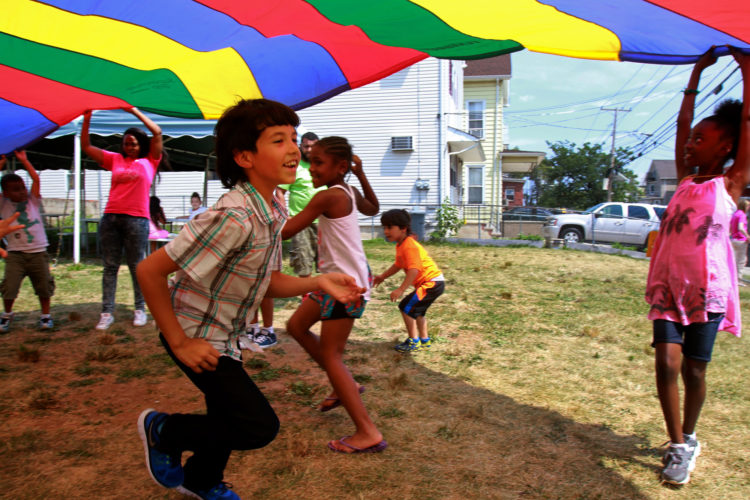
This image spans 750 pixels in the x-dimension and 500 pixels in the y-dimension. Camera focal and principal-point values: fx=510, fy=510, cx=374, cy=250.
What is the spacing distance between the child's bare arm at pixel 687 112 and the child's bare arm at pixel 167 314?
263 cm

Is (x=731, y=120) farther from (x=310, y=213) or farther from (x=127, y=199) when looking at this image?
(x=127, y=199)

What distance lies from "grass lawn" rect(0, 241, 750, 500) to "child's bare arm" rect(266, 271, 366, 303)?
3.22ft

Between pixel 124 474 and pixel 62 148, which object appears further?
pixel 62 148

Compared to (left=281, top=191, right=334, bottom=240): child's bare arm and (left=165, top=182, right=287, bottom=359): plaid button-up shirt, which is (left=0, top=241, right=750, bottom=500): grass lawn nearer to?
(left=165, top=182, right=287, bottom=359): plaid button-up shirt

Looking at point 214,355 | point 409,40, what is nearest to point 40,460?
point 214,355

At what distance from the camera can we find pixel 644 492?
8.23ft

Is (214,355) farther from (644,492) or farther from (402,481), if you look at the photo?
(644,492)

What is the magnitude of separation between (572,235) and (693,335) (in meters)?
Answer: 15.8

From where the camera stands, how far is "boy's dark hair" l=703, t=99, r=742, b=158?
8.58ft

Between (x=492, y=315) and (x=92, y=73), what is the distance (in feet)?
15.5

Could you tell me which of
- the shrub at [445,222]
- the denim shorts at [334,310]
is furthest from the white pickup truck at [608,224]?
the denim shorts at [334,310]

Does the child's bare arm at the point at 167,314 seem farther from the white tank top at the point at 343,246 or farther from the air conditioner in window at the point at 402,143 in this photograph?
the air conditioner in window at the point at 402,143

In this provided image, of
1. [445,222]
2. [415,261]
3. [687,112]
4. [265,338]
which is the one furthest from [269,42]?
[445,222]

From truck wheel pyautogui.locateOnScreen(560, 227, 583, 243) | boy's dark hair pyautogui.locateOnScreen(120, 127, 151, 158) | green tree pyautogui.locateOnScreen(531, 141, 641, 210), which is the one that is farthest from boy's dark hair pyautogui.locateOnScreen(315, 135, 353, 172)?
green tree pyautogui.locateOnScreen(531, 141, 641, 210)
